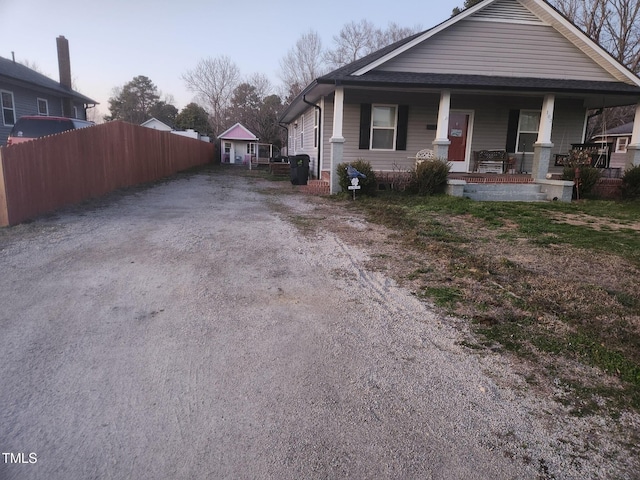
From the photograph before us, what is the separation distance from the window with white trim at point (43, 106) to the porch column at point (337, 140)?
16682 mm

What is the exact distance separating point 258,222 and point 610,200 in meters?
9.52

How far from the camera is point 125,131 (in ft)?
40.8

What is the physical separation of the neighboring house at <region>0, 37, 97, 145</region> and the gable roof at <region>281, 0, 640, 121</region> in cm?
1346

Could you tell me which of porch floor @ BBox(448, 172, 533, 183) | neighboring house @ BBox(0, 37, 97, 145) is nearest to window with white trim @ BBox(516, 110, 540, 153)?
porch floor @ BBox(448, 172, 533, 183)

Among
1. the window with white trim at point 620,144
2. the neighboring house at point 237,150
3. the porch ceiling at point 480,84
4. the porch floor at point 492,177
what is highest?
the porch ceiling at point 480,84

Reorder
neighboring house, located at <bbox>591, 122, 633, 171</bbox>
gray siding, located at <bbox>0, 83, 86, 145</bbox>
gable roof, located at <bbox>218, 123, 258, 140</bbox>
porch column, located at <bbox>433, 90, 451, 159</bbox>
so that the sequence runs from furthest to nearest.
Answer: gable roof, located at <bbox>218, 123, 258, 140</bbox> < neighboring house, located at <bbox>591, 122, 633, 171</bbox> < gray siding, located at <bbox>0, 83, 86, 145</bbox> < porch column, located at <bbox>433, 90, 451, 159</bbox>

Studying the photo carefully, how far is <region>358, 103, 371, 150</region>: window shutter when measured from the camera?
42.4 feet

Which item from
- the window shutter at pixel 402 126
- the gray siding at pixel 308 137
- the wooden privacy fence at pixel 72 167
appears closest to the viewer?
the wooden privacy fence at pixel 72 167

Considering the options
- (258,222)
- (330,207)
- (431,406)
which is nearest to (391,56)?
(330,207)

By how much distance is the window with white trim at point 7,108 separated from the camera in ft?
57.1

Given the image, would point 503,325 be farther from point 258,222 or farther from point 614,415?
point 258,222

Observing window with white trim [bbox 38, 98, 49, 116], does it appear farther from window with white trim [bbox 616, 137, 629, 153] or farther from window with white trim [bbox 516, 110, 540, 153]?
window with white trim [bbox 616, 137, 629, 153]

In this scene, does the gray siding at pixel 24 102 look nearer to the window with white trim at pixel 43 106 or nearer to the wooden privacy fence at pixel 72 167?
the window with white trim at pixel 43 106

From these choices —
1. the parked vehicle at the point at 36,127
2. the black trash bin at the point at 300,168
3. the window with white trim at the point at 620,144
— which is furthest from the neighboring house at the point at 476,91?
the window with white trim at the point at 620,144
